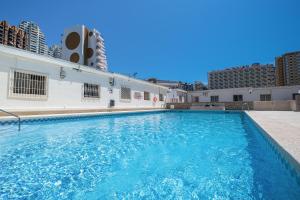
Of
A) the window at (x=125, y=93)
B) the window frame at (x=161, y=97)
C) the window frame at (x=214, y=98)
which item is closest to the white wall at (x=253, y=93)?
the window frame at (x=214, y=98)

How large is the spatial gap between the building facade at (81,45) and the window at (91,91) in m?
17.1

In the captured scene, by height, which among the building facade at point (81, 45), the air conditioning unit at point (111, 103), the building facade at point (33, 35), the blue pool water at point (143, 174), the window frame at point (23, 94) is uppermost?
the building facade at point (33, 35)

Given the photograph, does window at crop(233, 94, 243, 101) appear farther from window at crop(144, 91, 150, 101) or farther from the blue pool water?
the blue pool water

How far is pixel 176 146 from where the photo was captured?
4328mm

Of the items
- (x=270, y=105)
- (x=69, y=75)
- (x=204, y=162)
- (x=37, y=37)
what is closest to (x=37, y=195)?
(x=204, y=162)

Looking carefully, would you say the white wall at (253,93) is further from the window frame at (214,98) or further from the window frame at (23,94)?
the window frame at (23,94)

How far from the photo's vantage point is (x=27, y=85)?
348 inches

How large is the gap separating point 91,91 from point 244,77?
8949 centimetres

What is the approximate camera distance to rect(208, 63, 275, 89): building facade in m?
80.8

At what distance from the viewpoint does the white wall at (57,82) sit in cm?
791

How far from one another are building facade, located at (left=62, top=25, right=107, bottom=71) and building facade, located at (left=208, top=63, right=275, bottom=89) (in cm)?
7593

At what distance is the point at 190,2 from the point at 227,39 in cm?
1105

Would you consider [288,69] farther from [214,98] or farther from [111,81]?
[111,81]

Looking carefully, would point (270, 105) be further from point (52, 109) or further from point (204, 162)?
point (52, 109)
